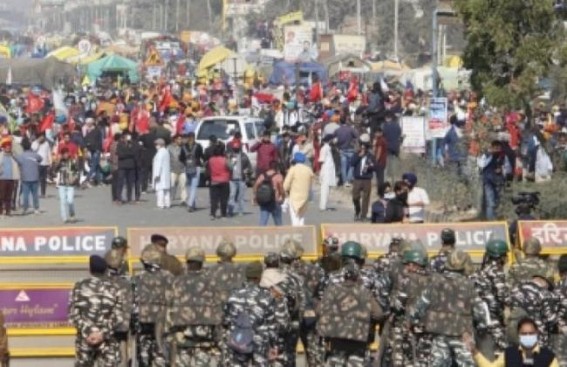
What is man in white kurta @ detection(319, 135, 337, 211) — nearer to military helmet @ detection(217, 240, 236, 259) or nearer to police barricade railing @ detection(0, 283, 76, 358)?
police barricade railing @ detection(0, 283, 76, 358)

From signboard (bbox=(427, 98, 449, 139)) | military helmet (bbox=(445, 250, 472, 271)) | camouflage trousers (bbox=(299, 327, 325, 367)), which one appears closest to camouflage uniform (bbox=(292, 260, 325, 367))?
camouflage trousers (bbox=(299, 327, 325, 367))

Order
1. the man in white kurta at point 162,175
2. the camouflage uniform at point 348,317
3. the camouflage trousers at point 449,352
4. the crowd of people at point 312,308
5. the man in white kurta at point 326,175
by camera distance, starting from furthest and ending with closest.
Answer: the man in white kurta at point 326,175, the man in white kurta at point 162,175, the camouflage uniform at point 348,317, the camouflage trousers at point 449,352, the crowd of people at point 312,308

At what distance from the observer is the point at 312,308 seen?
16.6m

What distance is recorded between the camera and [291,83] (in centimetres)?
6550

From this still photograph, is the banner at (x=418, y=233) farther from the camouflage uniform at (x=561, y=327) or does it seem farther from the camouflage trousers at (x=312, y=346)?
the camouflage uniform at (x=561, y=327)

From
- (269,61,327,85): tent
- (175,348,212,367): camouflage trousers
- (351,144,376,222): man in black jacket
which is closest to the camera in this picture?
(175,348,212,367): camouflage trousers

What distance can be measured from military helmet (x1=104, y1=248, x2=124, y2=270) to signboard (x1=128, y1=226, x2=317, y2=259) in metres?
2.38

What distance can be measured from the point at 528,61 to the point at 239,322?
1400 centimetres

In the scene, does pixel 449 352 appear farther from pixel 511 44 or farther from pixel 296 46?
pixel 296 46

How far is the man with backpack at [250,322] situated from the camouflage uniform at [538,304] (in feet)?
7.06

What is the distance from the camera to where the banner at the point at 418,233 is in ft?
63.5

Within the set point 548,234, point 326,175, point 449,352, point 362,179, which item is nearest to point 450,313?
point 449,352

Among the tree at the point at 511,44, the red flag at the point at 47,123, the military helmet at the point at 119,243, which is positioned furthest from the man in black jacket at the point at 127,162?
the military helmet at the point at 119,243

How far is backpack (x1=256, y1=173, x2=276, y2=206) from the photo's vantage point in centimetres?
2744
